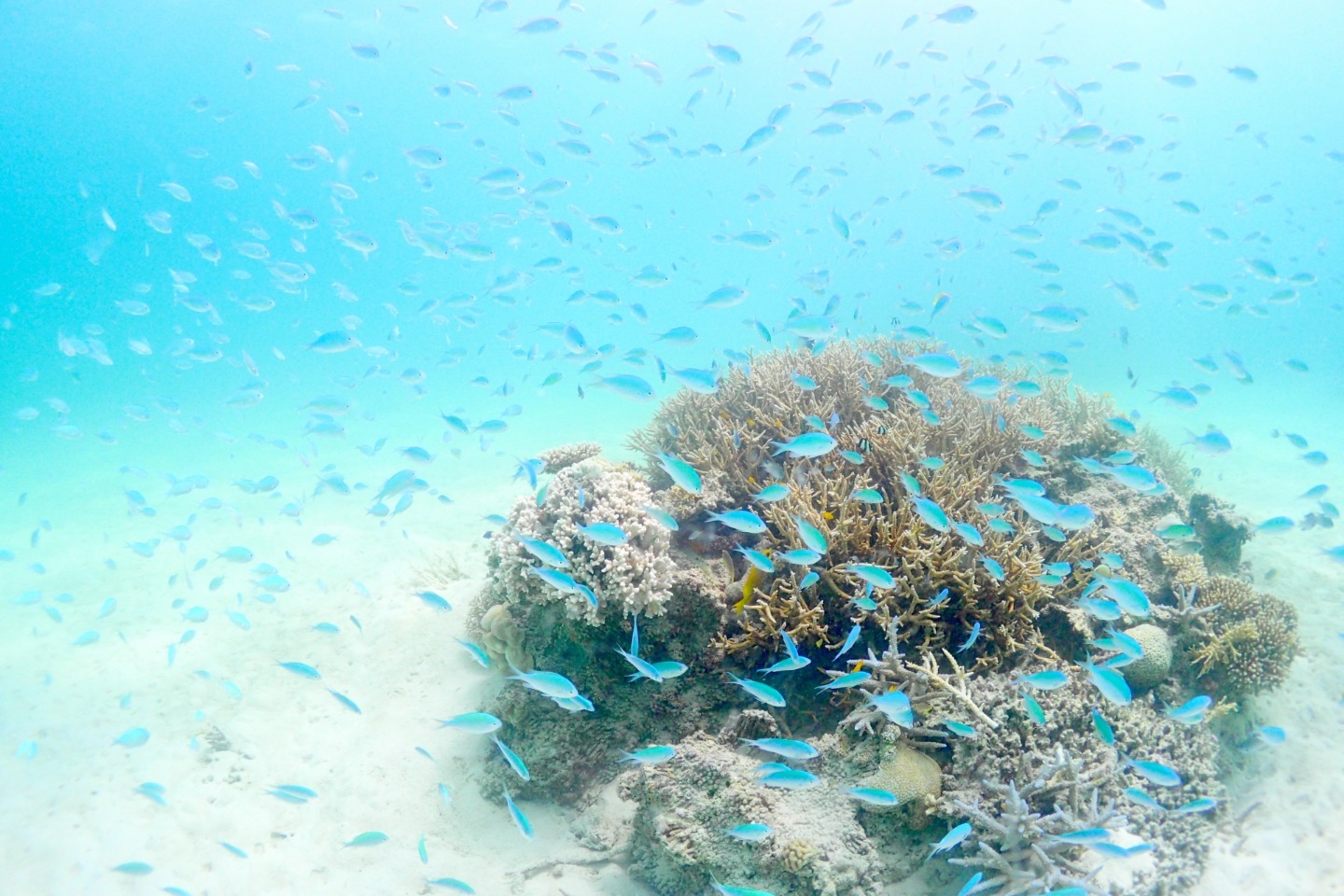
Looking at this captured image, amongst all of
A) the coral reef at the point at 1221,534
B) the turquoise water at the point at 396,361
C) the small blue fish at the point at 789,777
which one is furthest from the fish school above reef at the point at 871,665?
the turquoise water at the point at 396,361

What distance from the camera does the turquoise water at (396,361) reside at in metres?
5.62

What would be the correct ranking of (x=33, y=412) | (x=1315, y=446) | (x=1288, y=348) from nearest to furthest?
(x=33, y=412)
(x=1315, y=446)
(x=1288, y=348)

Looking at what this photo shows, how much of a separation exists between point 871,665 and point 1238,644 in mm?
3994

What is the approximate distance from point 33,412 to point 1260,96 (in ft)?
442

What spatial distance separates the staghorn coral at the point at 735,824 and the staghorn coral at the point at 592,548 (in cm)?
119

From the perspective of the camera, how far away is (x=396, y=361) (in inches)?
1518

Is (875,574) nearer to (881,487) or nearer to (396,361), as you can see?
(881,487)

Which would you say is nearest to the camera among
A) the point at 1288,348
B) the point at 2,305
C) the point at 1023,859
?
the point at 1023,859

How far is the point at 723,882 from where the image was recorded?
3.63m

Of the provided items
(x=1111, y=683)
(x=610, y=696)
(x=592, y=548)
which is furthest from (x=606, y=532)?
(x=1111, y=683)

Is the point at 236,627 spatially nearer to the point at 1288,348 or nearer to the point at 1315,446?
the point at 1315,446

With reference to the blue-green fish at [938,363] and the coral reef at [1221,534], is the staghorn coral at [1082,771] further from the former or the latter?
the coral reef at [1221,534]

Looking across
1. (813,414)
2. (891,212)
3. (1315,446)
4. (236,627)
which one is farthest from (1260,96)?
(236,627)

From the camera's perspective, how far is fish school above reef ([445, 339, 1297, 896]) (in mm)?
3664
